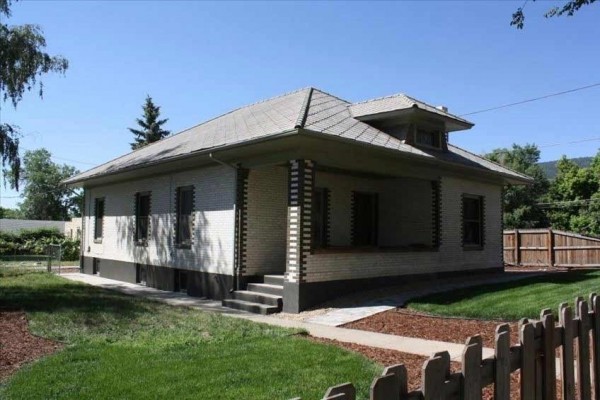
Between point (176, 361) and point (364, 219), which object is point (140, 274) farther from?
point (176, 361)

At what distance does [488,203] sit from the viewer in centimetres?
1858

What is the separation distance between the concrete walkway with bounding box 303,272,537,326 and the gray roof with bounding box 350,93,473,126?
4916mm

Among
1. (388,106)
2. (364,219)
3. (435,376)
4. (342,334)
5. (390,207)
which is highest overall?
(388,106)

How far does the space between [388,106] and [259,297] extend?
6.81m

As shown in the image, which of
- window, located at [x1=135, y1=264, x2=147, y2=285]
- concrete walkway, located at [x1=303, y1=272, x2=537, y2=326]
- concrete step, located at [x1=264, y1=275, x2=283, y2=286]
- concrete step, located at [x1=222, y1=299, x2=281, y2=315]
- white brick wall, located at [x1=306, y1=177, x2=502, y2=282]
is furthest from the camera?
window, located at [x1=135, y1=264, x2=147, y2=285]

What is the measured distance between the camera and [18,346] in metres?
7.73

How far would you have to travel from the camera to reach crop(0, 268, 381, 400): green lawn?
5.43m

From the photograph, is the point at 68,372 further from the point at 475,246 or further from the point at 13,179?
the point at 475,246

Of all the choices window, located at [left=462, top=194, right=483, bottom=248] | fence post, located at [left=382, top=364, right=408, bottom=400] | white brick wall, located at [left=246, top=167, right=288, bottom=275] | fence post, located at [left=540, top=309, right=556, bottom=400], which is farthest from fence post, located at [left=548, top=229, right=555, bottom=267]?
fence post, located at [left=382, top=364, right=408, bottom=400]

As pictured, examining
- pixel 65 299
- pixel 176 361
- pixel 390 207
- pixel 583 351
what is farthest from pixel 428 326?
pixel 65 299

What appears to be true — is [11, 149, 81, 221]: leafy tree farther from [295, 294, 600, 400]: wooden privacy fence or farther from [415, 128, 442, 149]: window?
[295, 294, 600, 400]: wooden privacy fence

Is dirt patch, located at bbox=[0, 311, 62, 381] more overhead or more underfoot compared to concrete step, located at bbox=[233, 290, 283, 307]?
more underfoot

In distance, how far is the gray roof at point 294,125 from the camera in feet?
41.3

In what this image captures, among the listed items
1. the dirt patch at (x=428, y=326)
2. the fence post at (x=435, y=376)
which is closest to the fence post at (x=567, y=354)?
the fence post at (x=435, y=376)
